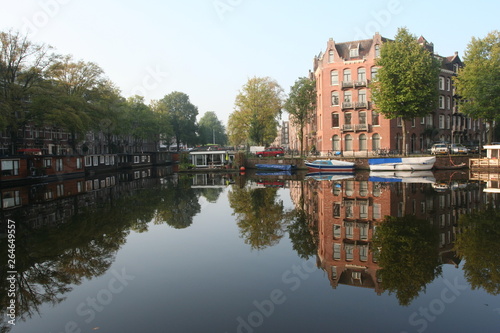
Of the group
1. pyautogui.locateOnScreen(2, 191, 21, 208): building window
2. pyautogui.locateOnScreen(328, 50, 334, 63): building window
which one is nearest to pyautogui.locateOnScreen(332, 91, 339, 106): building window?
pyautogui.locateOnScreen(328, 50, 334, 63): building window

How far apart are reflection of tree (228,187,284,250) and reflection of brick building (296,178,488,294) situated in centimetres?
168

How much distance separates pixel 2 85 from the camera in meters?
36.7

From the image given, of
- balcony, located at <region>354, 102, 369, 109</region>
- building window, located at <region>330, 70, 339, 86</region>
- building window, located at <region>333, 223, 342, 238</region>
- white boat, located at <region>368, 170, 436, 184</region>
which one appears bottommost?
building window, located at <region>333, 223, 342, 238</region>

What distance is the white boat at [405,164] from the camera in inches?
1580

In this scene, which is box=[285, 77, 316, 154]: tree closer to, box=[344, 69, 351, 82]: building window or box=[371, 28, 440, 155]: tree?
box=[344, 69, 351, 82]: building window

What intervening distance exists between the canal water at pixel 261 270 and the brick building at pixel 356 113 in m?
36.3

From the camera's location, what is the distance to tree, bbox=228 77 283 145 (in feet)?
192

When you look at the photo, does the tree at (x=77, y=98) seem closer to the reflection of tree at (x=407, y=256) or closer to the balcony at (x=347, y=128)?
the balcony at (x=347, y=128)

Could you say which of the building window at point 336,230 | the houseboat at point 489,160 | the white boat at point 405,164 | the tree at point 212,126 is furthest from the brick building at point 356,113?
the tree at point 212,126

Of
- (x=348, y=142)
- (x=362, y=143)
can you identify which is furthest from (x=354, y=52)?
(x=362, y=143)

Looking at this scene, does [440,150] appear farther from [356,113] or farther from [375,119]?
[356,113]

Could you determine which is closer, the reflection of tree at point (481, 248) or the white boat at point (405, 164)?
the reflection of tree at point (481, 248)

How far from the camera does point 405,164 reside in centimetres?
4053

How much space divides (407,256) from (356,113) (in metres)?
46.7
